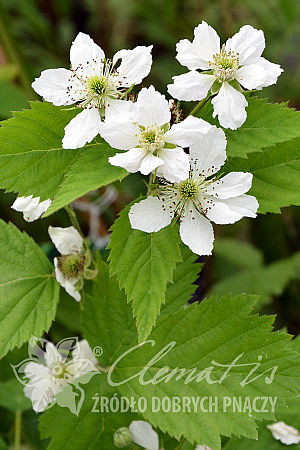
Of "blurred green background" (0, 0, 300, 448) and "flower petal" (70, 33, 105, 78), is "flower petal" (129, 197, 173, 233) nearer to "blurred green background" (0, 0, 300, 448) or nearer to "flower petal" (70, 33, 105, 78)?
"flower petal" (70, 33, 105, 78)

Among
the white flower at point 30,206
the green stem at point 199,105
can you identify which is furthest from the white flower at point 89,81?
the white flower at point 30,206

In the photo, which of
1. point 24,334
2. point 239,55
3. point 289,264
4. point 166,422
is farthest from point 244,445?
point 289,264

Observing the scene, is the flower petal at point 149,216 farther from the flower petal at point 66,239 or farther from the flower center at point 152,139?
the flower petal at point 66,239

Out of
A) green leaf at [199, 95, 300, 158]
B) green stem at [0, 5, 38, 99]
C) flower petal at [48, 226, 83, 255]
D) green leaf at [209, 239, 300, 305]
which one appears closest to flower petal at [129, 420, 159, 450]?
flower petal at [48, 226, 83, 255]

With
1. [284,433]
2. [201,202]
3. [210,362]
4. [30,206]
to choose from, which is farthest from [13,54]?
[284,433]

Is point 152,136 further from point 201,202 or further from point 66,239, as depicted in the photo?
point 66,239

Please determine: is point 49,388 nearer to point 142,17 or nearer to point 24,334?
point 24,334
